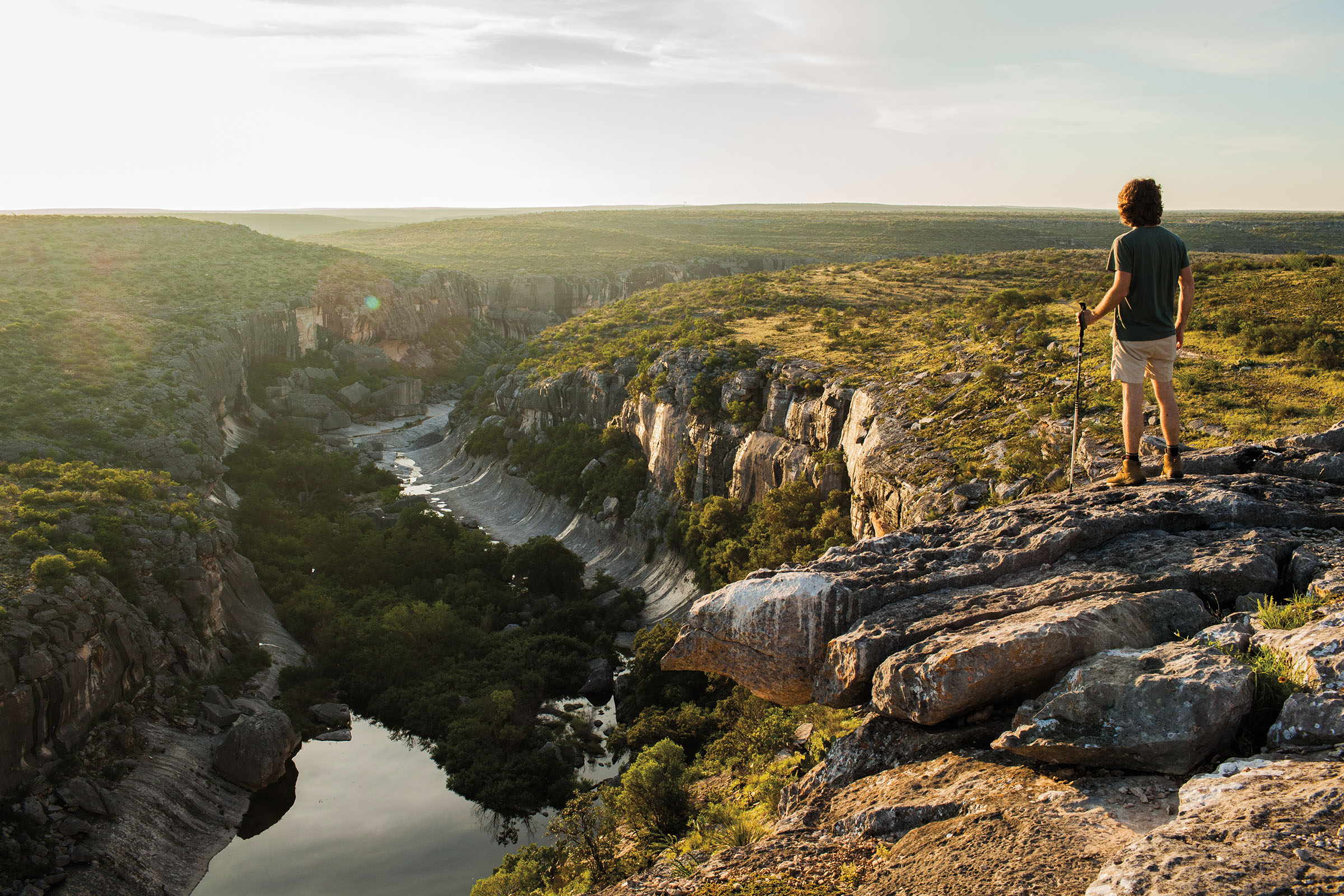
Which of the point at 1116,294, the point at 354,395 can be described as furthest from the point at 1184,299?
the point at 354,395

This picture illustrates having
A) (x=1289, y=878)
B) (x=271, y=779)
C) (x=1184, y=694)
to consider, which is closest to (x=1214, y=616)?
(x=1184, y=694)

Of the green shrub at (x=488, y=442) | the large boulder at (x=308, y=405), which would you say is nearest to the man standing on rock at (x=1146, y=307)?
the green shrub at (x=488, y=442)

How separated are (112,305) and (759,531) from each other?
196ft

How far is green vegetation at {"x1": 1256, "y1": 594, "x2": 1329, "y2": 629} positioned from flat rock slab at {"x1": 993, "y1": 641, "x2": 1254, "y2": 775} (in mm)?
612

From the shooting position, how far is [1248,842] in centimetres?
480

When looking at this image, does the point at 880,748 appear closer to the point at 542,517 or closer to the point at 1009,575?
the point at 1009,575

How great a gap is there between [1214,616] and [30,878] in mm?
28181

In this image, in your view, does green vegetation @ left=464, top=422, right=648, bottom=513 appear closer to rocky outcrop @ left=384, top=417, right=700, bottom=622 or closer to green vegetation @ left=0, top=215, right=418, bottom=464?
rocky outcrop @ left=384, top=417, right=700, bottom=622

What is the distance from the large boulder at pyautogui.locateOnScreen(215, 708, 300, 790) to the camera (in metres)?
28.5

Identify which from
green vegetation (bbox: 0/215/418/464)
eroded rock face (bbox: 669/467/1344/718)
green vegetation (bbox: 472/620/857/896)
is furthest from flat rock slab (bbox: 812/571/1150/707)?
green vegetation (bbox: 0/215/418/464)

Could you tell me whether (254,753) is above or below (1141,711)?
below

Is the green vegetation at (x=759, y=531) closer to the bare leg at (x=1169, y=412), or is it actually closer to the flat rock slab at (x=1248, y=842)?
the bare leg at (x=1169, y=412)

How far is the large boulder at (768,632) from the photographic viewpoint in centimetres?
→ 893

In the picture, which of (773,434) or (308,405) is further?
(308,405)
